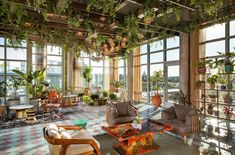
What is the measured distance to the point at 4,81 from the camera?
804 cm

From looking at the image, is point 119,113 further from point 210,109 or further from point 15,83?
point 15,83

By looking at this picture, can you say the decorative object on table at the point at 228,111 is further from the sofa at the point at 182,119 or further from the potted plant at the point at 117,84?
the potted plant at the point at 117,84

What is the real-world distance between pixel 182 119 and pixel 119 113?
197cm

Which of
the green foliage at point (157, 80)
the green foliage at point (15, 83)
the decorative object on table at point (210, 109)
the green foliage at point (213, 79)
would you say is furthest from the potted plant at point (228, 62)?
the green foliage at point (15, 83)

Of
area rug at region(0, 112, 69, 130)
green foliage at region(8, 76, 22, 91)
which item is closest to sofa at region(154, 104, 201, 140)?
area rug at region(0, 112, 69, 130)

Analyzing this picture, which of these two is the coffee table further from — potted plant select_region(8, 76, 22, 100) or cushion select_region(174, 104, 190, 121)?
potted plant select_region(8, 76, 22, 100)

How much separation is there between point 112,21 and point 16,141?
4349 mm

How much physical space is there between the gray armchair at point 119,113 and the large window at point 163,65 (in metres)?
3.28

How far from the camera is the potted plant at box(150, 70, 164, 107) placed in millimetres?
8688

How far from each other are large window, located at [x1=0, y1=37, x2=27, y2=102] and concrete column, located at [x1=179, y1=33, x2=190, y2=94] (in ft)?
26.0

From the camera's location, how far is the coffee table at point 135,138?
354 cm

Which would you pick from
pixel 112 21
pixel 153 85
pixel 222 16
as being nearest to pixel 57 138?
pixel 112 21

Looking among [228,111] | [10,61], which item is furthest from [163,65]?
[10,61]

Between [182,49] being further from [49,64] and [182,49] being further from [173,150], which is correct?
[49,64]
